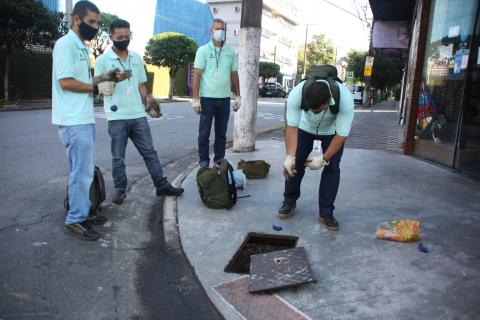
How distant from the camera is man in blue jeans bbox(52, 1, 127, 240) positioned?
3445 mm

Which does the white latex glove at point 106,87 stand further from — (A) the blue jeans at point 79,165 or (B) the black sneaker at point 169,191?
Result: (B) the black sneaker at point 169,191

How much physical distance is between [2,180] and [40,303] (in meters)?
3.18

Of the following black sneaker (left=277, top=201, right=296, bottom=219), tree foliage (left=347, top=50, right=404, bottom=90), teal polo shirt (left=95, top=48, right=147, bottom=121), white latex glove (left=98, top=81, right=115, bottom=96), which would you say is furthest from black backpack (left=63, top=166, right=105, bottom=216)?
tree foliage (left=347, top=50, right=404, bottom=90)

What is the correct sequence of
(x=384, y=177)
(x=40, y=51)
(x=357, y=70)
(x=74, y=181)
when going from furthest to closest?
(x=357, y=70) < (x=40, y=51) < (x=384, y=177) < (x=74, y=181)

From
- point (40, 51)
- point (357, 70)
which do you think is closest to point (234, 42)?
point (357, 70)

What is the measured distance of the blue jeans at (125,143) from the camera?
4480mm

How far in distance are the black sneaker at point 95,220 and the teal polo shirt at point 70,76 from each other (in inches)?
38.8

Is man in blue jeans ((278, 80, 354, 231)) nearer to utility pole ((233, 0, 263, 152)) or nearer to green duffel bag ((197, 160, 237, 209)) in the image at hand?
green duffel bag ((197, 160, 237, 209))

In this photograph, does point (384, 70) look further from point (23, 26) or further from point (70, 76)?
point (70, 76)

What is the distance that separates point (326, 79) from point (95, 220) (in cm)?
248

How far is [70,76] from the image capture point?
3441mm

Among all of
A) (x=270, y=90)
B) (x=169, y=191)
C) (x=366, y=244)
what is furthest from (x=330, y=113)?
(x=270, y=90)

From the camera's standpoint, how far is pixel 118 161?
15.1 feet

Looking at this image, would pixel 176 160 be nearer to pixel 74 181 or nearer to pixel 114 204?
pixel 114 204
